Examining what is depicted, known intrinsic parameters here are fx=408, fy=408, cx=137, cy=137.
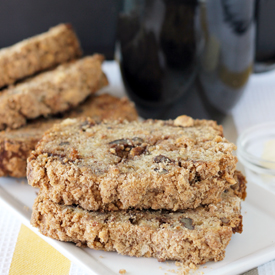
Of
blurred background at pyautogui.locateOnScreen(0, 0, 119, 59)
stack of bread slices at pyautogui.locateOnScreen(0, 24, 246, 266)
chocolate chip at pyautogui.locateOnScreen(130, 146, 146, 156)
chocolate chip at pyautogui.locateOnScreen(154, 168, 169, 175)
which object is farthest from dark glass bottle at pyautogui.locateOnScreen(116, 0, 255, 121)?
blurred background at pyautogui.locateOnScreen(0, 0, 119, 59)

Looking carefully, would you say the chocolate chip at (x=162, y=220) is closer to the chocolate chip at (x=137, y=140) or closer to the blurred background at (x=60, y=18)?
the chocolate chip at (x=137, y=140)

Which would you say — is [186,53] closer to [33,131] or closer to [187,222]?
[33,131]

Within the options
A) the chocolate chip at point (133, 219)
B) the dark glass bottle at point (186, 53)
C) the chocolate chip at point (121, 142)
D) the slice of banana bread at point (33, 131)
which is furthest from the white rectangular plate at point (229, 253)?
the dark glass bottle at point (186, 53)

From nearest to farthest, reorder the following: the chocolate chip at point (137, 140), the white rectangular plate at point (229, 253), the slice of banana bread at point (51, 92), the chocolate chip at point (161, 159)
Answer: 1. the white rectangular plate at point (229, 253)
2. the chocolate chip at point (161, 159)
3. the chocolate chip at point (137, 140)
4. the slice of banana bread at point (51, 92)

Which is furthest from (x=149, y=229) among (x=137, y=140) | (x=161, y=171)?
(x=137, y=140)

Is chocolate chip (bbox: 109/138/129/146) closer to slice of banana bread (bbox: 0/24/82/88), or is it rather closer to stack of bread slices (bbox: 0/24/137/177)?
stack of bread slices (bbox: 0/24/137/177)

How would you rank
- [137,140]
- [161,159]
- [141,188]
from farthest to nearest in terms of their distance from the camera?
[137,140]
[161,159]
[141,188]

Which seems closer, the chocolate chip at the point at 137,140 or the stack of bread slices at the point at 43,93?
the chocolate chip at the point at 137,140
